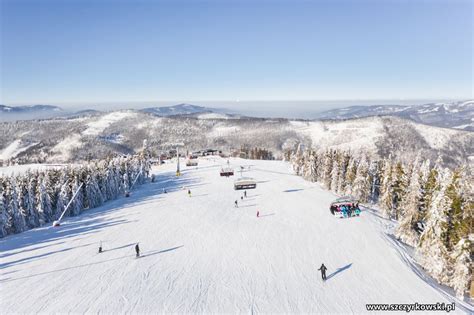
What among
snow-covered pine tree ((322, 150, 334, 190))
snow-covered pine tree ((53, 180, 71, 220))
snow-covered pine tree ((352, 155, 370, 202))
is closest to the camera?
snow-covered pine tree ((53, 180, 71, 220))

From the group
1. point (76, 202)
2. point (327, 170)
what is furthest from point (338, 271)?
point (76, 202)

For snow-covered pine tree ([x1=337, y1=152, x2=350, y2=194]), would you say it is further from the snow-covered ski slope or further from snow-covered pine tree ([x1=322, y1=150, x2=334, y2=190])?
the snow-covered ski slope

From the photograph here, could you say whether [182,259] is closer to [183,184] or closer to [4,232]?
[4,232]

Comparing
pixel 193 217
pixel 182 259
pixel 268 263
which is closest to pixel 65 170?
pixel 193 217

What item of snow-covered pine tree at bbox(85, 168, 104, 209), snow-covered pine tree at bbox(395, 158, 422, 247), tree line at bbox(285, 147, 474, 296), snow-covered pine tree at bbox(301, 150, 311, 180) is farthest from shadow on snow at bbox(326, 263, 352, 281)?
snow-covered pine tree at bbox(301, 150, 311, 180)

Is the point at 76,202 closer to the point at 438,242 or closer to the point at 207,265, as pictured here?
the point at 207,265

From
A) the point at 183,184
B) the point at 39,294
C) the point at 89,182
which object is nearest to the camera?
the point at 39,294
